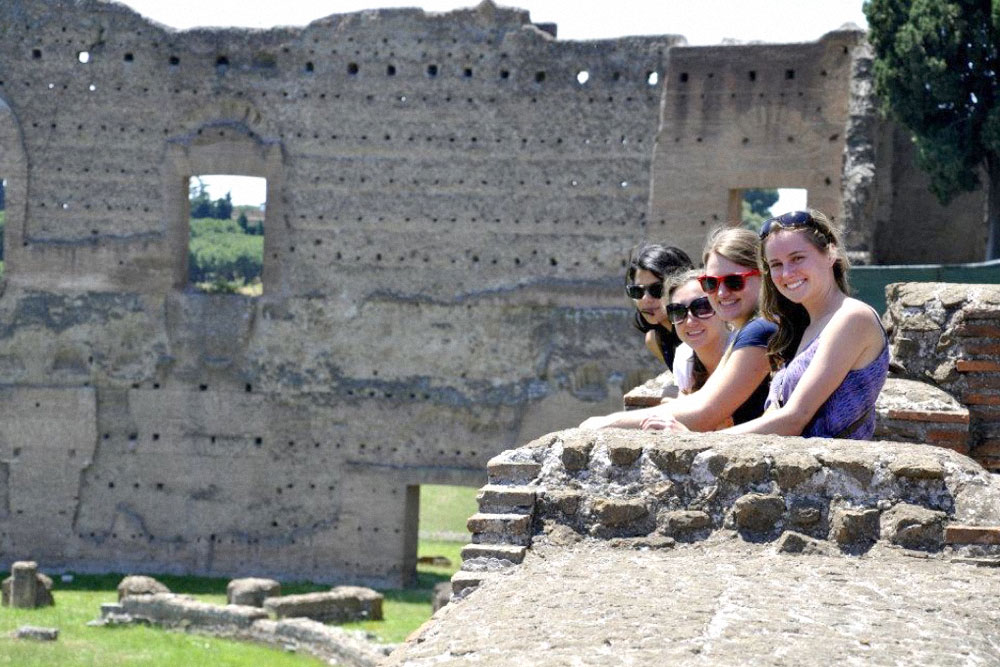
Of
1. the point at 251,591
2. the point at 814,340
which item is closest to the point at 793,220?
the point at 814,340

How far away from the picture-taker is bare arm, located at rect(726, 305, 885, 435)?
4207mm

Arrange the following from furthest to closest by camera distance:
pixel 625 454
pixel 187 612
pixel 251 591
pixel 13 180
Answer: pixel 13 180 < pixel 251 591 < pixel 187 612 < pixel 625 454

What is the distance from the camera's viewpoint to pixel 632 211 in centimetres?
1741

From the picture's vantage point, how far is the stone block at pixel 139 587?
634 inches

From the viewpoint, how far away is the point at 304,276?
18297 mm

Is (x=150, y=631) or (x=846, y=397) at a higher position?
(x=846, y=397)

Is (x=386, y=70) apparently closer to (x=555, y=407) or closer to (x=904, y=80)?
(x=555, y=407)

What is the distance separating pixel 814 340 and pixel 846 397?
0.58ft

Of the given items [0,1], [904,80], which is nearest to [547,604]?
[904,80]

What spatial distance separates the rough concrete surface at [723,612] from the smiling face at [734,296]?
105 cm

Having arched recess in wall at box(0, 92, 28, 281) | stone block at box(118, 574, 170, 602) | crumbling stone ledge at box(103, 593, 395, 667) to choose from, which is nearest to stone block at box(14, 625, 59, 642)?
crumbling stone ledge at box(103, 593, 395, 667)

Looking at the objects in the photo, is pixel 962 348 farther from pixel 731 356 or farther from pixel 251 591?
pixel 251 591

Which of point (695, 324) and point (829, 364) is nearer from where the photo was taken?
point (829, 364)

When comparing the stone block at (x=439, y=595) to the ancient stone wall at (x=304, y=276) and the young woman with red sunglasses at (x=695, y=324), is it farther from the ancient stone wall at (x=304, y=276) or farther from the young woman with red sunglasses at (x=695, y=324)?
the young woman with red sunglasses at (x=695, y=324)
